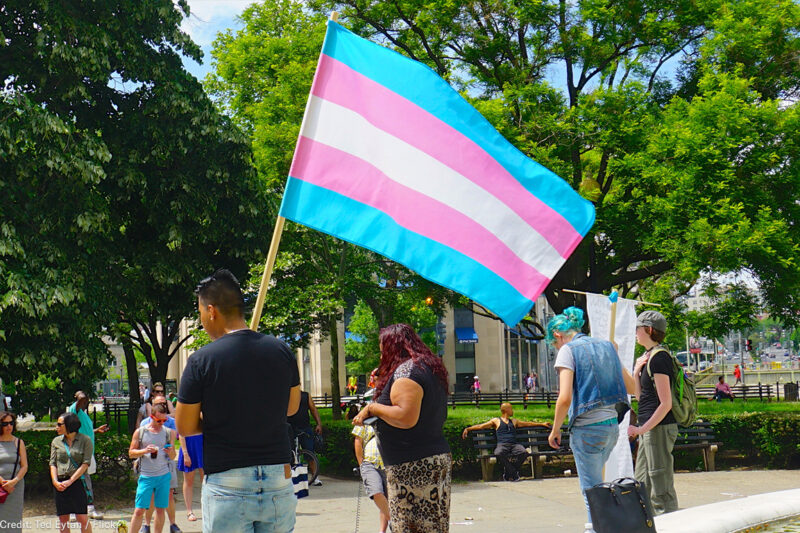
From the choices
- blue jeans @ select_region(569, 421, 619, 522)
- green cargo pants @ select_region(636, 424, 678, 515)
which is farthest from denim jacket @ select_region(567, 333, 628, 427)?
green cargo pants @ select_region(636, 424, 678, 515)

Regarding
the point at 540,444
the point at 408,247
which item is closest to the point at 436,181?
the point at 408,247

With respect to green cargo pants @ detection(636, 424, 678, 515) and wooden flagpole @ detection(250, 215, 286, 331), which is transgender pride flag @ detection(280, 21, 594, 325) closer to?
wooden flagpole @ detection(250, 215, 286, 331)

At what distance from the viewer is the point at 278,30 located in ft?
95.7

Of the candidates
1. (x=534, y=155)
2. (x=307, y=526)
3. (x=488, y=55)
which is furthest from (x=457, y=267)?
(x=488, y=55)

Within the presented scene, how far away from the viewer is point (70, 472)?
1003cm

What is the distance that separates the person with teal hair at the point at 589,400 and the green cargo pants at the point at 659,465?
145 centimetres

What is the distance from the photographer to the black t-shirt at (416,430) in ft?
17.1

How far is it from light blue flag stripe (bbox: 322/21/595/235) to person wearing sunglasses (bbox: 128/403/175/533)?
6142mm

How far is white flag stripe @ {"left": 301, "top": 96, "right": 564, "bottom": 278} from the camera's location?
19.3ft

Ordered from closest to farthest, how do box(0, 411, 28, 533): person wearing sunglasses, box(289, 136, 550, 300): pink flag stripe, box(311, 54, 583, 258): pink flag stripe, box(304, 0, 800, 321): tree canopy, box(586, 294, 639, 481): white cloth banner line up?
box(289, 136, 550, 300): pink flag stripe → box(311, 54, 583, 258): pink flag stripe → box(0, 411, 28, 533): person wearing sunglasses → box(586, 294, 639, 481): white cloth banner → box(304, 0, 800, 321): tree canopy

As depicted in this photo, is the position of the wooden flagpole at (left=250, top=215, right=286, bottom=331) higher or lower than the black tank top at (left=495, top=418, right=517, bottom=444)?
higher

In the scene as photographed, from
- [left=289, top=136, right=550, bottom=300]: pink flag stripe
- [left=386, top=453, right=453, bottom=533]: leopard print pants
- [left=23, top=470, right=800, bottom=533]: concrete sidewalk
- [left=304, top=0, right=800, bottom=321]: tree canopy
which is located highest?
[left=304, top=0, right=800, bottom=321]: tree canopy

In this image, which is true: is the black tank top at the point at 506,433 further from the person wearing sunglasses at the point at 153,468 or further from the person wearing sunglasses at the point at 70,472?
the person wearing sunglasses at the point at 70,472

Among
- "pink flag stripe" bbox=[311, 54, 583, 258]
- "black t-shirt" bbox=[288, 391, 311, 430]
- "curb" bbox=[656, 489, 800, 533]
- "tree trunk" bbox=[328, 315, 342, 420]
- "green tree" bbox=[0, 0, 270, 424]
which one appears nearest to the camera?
"pink flag stripe" bbox=[311, 54, 583, 258]
